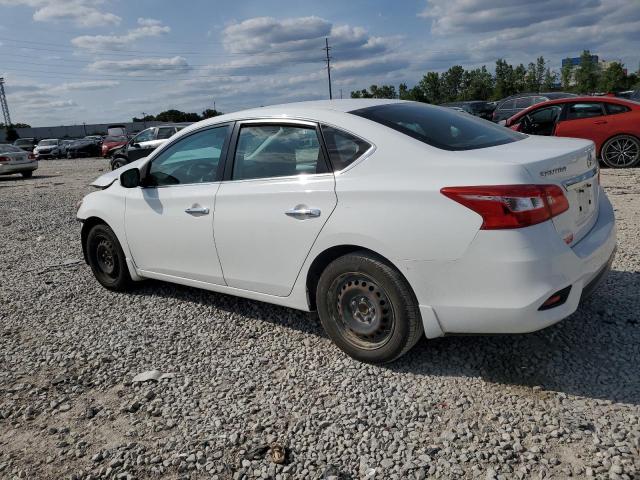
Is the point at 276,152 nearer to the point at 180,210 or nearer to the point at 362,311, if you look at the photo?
the point at 180,210

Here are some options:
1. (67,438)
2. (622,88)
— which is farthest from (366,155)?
(622,88)

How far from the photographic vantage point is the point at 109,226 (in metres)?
5.02

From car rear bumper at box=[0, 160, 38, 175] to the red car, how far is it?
18657 millimetres

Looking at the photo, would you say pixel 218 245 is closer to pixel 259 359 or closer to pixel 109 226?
pixel 259 359

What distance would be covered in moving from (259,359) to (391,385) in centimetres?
96

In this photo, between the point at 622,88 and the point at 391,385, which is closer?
the point at 391,385

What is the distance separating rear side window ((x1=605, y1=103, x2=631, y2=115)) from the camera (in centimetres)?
1042

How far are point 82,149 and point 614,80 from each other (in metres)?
59.2

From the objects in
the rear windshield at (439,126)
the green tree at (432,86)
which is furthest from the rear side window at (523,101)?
the green tree at (432,86)

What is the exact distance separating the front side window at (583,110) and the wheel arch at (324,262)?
9525 millimetres

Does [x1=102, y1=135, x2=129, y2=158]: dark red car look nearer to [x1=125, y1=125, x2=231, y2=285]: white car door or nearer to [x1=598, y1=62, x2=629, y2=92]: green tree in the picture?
[x1=125, y1=125, x2=231, y2=285]: white car door

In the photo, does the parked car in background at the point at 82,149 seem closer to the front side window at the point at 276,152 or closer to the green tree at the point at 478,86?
the front side window at the point at 276,152

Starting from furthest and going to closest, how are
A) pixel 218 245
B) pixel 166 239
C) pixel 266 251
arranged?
pixel 166 239, pixel 218 245, pixel 266 251

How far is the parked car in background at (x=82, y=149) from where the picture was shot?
35688mm
